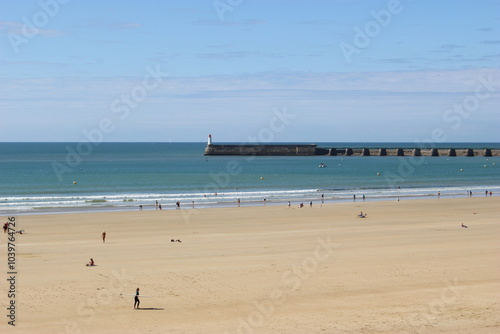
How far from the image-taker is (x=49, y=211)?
156ft

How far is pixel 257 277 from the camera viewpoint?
24047mm

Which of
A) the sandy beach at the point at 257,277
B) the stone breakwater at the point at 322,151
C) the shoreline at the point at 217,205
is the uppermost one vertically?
the stone breakwater at the point at 322,151

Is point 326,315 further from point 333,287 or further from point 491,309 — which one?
point 491,309

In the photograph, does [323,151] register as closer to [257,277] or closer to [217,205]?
[217,205]

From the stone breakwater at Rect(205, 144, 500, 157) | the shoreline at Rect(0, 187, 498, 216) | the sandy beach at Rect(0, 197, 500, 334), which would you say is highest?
the stone breakwater at Rect(205, 144, 500, 157)

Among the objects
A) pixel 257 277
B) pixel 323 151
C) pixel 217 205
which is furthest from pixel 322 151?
pixel 257 277

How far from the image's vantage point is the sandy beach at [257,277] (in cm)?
1866

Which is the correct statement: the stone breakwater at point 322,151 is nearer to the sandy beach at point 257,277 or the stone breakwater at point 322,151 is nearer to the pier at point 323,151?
the pier at point 323,151

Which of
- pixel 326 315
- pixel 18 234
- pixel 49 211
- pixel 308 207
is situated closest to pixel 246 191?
pixel 308 207

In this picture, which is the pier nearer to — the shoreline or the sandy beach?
the shoreline

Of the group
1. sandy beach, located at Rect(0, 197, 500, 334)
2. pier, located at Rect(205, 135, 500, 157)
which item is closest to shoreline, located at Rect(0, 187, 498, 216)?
sandy beach, located at Rect(0, 197, 500, 334)

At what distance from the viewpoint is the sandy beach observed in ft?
61.2

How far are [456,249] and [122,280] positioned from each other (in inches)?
601

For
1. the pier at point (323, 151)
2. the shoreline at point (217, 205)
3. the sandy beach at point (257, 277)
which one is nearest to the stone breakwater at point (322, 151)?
the pier at point (323, 151)
